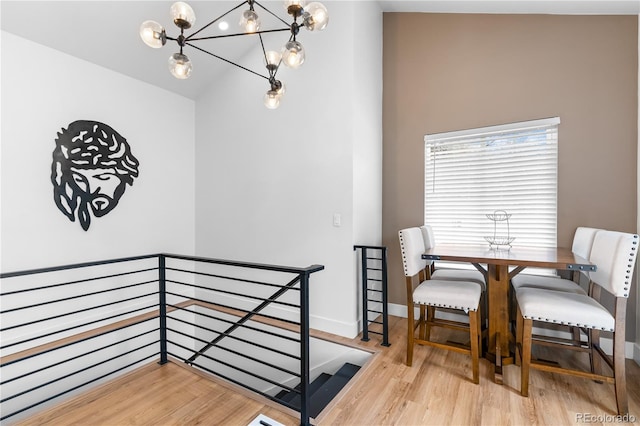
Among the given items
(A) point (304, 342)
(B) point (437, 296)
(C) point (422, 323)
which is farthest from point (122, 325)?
(B) point (437, 296)

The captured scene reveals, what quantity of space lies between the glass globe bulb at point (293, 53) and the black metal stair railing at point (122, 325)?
1211 millimetres

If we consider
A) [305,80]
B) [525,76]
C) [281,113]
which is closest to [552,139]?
[525,76]

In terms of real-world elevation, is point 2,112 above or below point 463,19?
below

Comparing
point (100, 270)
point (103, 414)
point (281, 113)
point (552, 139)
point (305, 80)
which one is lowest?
point (103, 414)

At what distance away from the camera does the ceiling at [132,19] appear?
99.7 inches

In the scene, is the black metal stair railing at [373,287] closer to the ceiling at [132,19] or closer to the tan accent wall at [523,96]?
the tan accent wall at [523,96]

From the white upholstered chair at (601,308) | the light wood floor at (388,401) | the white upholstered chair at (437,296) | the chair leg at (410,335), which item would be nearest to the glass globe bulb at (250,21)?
the white upholstered chair at (437,296)

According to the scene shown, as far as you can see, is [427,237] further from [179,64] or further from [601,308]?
[179,64]

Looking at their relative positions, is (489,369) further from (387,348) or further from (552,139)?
(552,139)

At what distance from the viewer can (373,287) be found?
3.34 meters

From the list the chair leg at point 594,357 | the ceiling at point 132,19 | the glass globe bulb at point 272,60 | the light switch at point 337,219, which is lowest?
the chair leg at point 594,357

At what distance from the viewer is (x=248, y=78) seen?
358cm

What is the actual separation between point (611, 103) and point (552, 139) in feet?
1.54

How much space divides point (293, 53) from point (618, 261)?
2.24 meters
